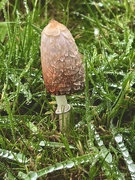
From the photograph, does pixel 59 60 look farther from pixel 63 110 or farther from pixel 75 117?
Result: pixel 75 117

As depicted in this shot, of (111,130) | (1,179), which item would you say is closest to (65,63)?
(111,130)

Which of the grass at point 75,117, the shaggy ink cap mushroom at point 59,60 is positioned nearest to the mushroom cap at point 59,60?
the shaggy ink cap mushroom at point 59,60

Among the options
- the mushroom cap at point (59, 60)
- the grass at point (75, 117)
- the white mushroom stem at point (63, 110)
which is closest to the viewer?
the mushroom cap at point (59, 60)

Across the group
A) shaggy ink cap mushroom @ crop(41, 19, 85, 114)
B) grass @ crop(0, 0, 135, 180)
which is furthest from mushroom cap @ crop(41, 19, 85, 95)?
grass @ crop(0, 0, 135, 180)

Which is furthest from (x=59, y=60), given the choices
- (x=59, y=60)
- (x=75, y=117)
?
(x=75, y=117)

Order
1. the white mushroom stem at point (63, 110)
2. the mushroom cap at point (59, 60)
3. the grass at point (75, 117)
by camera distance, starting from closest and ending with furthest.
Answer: the mushroom cap at point (59, 60)
the grass at point (75, 117)
the white mushroom stem at point (63, 110)

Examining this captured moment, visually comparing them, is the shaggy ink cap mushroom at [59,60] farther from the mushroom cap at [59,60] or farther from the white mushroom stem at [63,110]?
the white mushroom stem at [63,110]

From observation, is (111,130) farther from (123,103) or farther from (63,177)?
(63,177)
